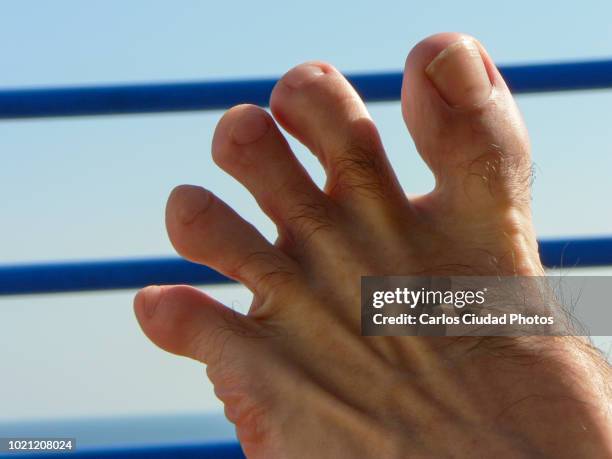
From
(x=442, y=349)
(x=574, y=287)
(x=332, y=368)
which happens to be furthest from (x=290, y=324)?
(x=574, y=287)

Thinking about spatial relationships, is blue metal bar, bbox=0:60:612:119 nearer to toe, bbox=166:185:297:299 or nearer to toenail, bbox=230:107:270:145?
toenail, bbox=230:107:270:145

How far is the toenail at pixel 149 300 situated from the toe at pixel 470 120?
0.39m

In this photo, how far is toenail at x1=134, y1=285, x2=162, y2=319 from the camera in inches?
46.3

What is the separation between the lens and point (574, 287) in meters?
1.16

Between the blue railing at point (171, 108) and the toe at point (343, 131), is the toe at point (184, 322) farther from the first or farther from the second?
the toe at point (343, 131)

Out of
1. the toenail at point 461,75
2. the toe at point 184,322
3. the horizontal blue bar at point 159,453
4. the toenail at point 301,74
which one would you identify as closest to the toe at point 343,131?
the toenail at point 301,74

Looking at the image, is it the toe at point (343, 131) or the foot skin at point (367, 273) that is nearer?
the foot skin at point (367, 273)

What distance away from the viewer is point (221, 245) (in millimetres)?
1204

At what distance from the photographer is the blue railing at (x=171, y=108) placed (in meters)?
1.13

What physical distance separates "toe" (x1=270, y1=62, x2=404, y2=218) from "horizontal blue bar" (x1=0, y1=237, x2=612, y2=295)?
0.21 metres

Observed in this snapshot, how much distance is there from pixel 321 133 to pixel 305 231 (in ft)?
0.43

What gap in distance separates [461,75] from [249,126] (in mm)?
280

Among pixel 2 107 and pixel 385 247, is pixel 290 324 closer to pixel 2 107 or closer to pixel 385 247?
pixel 385 247

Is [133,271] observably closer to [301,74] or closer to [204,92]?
[204,92]
